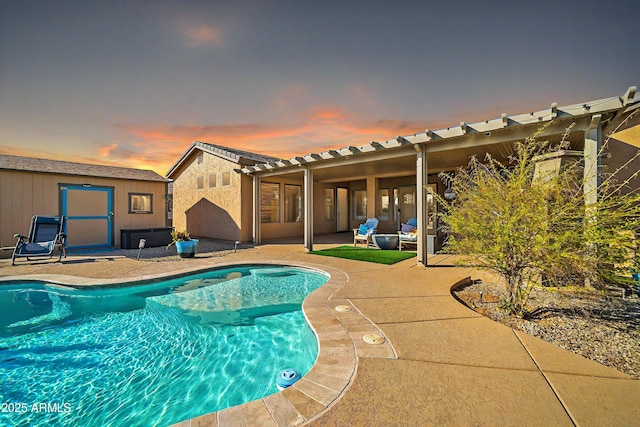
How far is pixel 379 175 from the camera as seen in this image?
517 inches

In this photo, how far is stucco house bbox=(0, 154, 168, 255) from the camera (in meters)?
9.41

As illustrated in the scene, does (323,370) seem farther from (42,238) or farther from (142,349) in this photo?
(42,238)

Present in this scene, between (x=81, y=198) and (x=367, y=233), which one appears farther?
(x=81, y=198)

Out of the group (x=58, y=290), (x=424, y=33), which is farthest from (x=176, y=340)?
(x=424, y=33)

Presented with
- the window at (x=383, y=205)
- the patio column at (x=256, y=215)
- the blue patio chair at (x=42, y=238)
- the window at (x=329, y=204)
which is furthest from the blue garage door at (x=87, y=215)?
the window at (x=383, y=205)

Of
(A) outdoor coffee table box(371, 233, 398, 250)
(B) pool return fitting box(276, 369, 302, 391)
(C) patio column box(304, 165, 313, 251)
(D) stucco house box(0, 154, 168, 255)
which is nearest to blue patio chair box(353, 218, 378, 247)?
(A) outdoor coffee table box(371, 233, 398, 250)

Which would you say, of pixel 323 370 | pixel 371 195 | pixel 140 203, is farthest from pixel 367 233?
pixel 140 203

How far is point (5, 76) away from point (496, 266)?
1371 centimetres

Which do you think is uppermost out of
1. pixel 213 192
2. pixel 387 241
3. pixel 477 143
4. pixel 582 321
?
pixel 477 143

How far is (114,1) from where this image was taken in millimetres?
7305

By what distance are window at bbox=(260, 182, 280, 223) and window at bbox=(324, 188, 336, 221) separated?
2959 mm

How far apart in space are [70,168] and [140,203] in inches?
A: 103

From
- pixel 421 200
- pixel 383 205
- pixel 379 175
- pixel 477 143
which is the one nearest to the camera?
pixel 477 143

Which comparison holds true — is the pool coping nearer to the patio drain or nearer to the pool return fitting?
the patio drain
